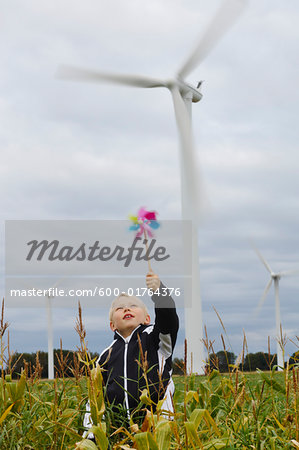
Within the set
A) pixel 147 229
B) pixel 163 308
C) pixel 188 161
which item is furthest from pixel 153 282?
pixel 188 161

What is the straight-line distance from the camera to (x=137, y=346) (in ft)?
14.9

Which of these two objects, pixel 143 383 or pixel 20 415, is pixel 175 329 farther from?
pixel 20 415

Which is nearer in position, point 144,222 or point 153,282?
point 153,282

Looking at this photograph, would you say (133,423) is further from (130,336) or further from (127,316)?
(127,316)

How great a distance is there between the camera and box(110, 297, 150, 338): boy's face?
15.8 ft

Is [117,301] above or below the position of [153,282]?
below

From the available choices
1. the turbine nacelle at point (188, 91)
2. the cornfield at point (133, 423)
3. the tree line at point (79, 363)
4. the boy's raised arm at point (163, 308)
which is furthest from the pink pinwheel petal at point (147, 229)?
the turbine nacelle at point (188, 91)

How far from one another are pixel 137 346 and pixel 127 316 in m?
0.35

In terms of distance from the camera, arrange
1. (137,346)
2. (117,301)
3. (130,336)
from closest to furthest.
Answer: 1. (137,346)
2. (130,336)
3. (117,301)

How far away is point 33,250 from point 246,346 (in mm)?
7612

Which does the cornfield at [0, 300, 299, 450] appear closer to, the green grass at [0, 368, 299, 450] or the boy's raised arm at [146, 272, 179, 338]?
the green grass at [0, 368, 299, 450]

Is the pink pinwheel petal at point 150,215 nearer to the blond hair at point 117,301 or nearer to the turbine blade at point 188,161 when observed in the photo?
the blond hair at point 117,301

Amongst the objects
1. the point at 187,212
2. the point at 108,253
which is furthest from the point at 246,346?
the point at 187,212

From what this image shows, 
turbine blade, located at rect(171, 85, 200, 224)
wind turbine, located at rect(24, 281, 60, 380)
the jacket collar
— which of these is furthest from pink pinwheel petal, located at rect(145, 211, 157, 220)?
wind turbine, located at rect(24, 281, 60, 380)
